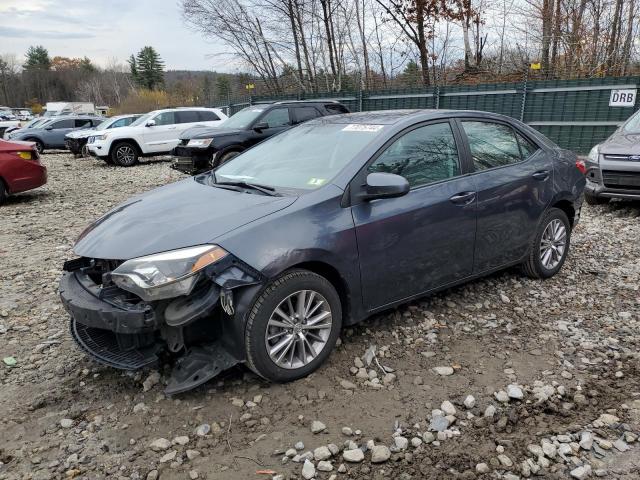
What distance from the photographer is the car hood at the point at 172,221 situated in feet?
9.55

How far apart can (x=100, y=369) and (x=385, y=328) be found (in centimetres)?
207

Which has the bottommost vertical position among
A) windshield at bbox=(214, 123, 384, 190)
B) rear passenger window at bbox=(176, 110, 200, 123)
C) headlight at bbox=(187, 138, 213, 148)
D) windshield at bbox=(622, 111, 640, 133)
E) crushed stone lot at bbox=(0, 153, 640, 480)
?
crushed stone lot at bbox=(0, 153, 640, 480)

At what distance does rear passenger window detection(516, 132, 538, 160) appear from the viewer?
14.8 feet

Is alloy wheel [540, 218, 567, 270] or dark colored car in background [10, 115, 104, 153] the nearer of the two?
alloy wheel [540, 218, 567, 270]

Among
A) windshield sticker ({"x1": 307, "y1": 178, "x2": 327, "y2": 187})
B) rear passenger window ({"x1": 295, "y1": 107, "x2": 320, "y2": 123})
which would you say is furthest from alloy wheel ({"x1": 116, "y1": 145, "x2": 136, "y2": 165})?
windshield sticker ({"x1": 307, "y1": 178, "x2": 327, "y2": 187})

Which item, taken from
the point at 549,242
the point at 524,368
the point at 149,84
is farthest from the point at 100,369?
the point at 149,84

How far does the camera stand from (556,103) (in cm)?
1393

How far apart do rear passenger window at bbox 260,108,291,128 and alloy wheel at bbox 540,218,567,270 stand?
767 centimetres

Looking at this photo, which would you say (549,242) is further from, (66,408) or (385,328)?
(66,408)

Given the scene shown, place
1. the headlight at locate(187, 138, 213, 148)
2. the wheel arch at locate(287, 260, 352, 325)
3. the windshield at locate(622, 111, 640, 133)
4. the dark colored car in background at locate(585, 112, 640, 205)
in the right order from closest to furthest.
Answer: the wheel arch at locate(287, 260, 352, 325)
the dark colored car in background at locate(585, 112, 640, 205)
the windshield at locate(622, 111, 640, 133)
the headlight at locate(187, 138, 213, 148)

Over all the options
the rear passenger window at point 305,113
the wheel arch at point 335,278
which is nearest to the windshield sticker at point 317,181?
the wheel arch at point 335,278

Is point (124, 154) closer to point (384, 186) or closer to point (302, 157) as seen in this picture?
point (302, 157)

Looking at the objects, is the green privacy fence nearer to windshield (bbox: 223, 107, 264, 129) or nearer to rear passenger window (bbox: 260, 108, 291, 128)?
rear passenger window (bbox: 260, 108, 291, 128)

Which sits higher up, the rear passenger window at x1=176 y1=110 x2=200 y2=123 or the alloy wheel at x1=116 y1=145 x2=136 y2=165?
the rear passenger window at x1=176 y1=110 x2=200 y2=123
